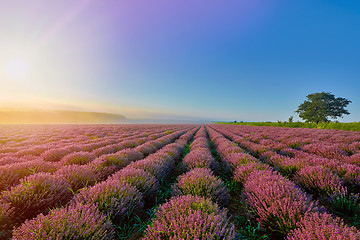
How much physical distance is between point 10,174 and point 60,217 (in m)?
2.93

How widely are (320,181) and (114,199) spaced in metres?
4.07

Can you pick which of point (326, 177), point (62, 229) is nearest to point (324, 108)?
point (326, 177)

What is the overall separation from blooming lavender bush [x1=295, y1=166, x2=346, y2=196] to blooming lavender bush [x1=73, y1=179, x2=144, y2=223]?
3.66 metres

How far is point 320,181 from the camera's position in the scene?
2.98 meters

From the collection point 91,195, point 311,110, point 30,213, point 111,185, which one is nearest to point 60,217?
point 91,195

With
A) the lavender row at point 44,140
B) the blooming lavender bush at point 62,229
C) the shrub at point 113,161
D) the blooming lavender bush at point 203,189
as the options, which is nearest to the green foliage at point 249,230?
the blooming lavender bush at point 203,189

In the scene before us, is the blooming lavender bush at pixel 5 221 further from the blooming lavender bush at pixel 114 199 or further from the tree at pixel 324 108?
the tree at pixel 324 108

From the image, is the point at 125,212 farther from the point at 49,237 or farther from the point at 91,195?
the point at 49,237

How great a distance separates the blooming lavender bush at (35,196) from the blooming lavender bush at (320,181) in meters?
5.06

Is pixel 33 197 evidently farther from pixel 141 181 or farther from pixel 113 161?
pixel 113 161

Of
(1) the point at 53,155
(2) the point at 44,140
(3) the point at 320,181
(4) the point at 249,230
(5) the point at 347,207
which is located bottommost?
(2) the point at 44,140

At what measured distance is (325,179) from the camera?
2.93 metres

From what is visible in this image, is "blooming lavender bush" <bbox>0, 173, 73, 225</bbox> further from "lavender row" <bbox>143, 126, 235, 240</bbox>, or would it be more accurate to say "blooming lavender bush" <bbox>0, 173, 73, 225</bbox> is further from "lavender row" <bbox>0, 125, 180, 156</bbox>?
"lavender row" <bbox>0, 125, 180, 156</bbox>

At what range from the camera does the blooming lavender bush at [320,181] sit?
2809 millimetres
